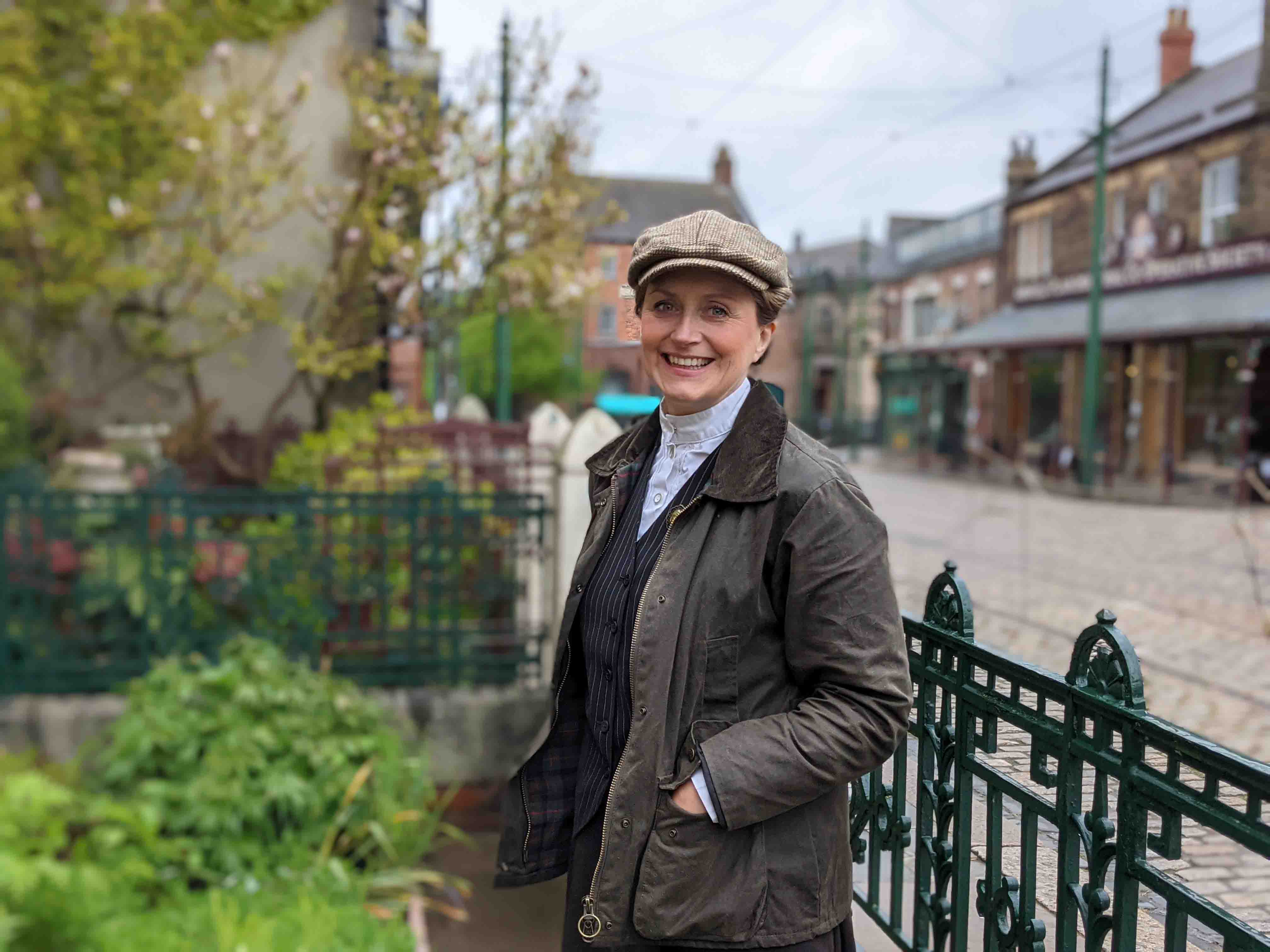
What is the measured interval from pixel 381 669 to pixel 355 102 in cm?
581

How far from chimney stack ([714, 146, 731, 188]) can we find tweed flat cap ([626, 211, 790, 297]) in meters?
1.32

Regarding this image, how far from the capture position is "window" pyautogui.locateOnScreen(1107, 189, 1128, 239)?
81.6ft

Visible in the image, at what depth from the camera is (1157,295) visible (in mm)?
23625

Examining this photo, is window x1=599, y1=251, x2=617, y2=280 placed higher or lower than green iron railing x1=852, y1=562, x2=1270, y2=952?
higher

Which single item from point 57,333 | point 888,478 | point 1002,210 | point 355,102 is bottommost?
point 888,478

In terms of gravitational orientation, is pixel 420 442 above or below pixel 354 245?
below

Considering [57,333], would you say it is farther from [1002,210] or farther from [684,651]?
[1002,210]

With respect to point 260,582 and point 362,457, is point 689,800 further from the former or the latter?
point 362,457

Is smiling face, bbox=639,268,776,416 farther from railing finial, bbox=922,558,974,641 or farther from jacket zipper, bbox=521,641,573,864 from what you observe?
railing finial, bbox=922,558,974,641

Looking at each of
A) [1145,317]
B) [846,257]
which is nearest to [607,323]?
[1145,317]

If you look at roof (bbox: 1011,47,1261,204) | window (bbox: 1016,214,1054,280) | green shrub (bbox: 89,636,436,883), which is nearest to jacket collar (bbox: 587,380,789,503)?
green shrub (bbox: 89,636,436,883)

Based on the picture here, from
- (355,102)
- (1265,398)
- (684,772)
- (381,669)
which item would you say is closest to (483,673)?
(381,669)

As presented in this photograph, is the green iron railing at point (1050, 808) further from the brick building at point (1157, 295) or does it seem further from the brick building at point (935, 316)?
the brick building at point (935, 316)

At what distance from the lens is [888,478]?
92.3ft
